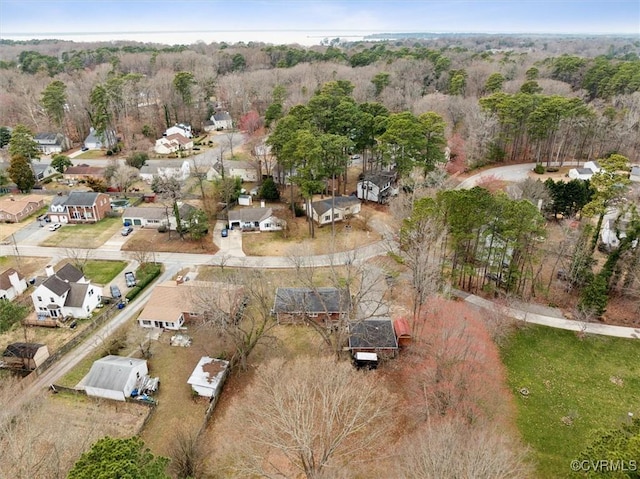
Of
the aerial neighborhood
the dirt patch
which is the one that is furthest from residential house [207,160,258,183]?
the dirt patch

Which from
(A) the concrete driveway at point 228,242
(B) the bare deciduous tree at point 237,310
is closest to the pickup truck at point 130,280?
(B) the bare deciduous tree at point 237,310

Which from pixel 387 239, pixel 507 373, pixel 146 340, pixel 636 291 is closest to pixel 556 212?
pixel 636 291

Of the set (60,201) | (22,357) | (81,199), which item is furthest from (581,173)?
(60,201)

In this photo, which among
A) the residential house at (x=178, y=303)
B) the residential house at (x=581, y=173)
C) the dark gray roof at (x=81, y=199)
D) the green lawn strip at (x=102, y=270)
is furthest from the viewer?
the residential house at (x=581, y=173)

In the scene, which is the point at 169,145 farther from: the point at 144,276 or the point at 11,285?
the point at 11,285

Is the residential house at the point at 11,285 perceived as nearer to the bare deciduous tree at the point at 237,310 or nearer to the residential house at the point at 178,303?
the residential house at the point at 178,303

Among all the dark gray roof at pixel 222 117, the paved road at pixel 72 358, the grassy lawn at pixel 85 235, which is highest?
the dark gray roof at pixel 222 117

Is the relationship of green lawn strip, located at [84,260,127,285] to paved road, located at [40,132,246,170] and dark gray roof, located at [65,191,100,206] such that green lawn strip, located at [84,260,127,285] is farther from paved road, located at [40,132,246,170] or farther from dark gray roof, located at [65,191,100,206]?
paved road, located at [40,132,246,170]

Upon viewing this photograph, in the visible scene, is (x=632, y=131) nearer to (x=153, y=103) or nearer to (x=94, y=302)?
(x=94, y=302)
